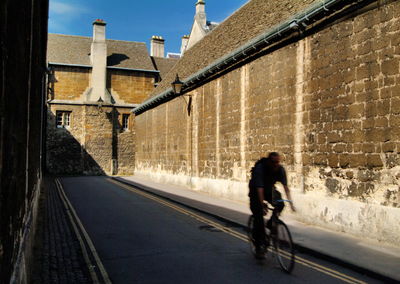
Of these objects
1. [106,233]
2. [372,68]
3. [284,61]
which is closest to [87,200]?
[106,233]

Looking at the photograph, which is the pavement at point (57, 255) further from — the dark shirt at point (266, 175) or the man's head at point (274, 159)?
the man's head at point (274, 159)

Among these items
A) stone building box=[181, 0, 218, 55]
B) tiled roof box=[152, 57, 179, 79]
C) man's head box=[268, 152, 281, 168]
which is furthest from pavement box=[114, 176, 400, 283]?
tiled roof box=[152, 57, 179, 79]

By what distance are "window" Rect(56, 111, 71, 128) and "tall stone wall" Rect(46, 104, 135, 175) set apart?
31cm

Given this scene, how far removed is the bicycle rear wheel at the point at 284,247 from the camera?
5754mm

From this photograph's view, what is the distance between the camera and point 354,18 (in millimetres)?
8992

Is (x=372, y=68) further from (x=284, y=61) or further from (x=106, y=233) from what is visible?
(x=106, y=233)

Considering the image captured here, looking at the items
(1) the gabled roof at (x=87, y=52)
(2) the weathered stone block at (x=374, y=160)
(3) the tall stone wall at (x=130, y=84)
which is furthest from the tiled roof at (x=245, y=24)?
(1) the gabled roof at (x=87, y=52)

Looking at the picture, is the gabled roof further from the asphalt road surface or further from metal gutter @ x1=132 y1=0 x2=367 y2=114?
the asphalt road surface

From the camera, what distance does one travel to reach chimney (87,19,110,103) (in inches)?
1427

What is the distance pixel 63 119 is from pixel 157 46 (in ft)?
55.9

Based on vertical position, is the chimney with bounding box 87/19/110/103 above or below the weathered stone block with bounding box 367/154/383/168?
above

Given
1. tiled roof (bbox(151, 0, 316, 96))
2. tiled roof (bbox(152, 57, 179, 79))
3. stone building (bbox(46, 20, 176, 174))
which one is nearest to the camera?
tiled roof (bbox(151, 0, 316, 96))

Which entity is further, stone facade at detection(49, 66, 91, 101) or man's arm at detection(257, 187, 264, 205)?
stone facade at detection(49, 66, 91, 101)

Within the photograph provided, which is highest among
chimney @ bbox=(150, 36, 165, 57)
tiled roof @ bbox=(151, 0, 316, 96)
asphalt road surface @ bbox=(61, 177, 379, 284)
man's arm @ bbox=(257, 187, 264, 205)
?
chimney @ bbox=(150, 36, 165, 57)
